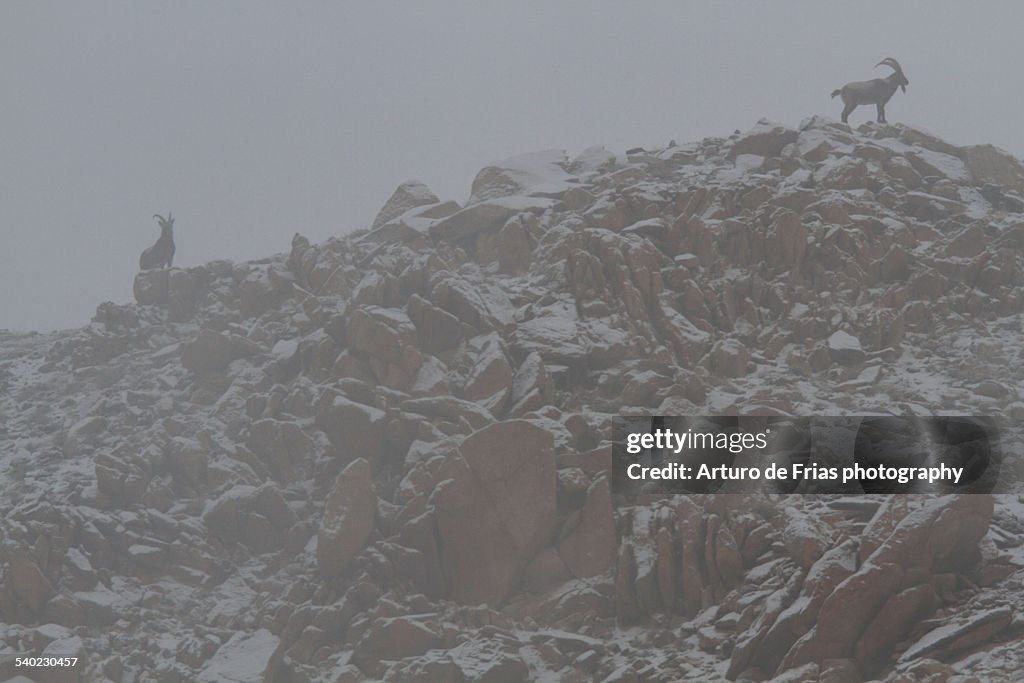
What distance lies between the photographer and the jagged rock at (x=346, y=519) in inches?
851

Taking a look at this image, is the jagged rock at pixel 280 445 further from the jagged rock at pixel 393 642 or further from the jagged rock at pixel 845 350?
the jagged rock at pixel 845 350

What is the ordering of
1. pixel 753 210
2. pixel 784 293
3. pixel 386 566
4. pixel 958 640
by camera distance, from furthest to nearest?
pixel 753 210
pixel 784 293
pixel 386 566
pixel 958 640

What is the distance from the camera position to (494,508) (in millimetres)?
21453

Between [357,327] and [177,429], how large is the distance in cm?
448

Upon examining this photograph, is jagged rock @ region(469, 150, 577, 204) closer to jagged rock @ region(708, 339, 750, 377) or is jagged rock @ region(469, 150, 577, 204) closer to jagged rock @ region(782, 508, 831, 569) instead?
jagged rock @ region(708, 339, 750, 377)

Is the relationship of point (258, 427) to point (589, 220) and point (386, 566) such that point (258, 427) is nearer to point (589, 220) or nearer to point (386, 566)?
point (386, 566)

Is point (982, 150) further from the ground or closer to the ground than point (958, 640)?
further from the ground

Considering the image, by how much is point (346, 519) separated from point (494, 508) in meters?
2.73

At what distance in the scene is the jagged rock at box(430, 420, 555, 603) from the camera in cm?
2123

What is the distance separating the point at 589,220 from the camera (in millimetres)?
30938

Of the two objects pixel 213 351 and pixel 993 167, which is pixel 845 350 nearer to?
pixel 993 167

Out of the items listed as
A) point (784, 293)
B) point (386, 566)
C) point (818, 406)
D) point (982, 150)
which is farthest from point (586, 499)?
point (982, 150)

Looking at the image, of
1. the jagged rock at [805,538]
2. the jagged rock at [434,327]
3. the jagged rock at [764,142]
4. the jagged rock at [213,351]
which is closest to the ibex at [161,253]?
the jagged rock at [213,351]

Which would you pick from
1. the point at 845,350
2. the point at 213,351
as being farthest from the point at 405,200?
the point at 845,350
